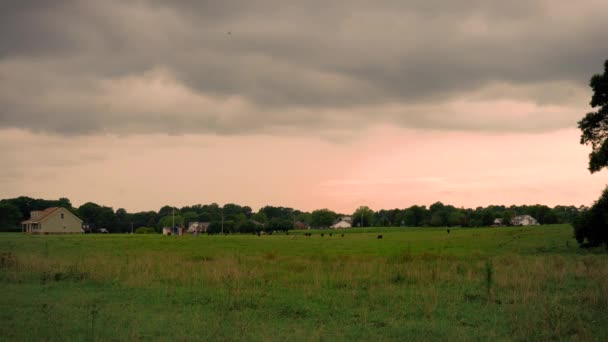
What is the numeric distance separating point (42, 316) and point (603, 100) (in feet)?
128

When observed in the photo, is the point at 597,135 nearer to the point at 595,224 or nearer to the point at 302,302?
the point at 595,224

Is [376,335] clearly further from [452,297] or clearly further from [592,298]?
[592,298]

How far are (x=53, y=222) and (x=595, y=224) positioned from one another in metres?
99.4

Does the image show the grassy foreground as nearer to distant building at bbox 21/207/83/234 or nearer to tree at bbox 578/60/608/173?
tree at bbox 578/60/608/173

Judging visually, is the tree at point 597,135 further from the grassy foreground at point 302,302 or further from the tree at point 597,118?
the grassy foreground at point 302,302

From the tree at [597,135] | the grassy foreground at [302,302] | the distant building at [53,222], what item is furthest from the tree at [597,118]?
the distant building at [53,222]

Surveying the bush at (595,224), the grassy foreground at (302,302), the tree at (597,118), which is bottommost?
the grassy foreground at (302,302)

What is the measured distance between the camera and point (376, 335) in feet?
42.8

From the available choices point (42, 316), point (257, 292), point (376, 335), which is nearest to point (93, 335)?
point (42, 316)

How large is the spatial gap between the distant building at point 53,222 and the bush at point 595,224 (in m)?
94.6

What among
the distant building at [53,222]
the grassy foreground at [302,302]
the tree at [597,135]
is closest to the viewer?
the grassy foreground at [302,302]

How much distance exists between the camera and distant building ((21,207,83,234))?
106 metres

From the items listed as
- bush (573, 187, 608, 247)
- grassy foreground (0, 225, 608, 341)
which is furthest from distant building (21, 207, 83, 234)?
bush (573, 187, 608, 247)

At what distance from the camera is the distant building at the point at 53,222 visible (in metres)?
106
